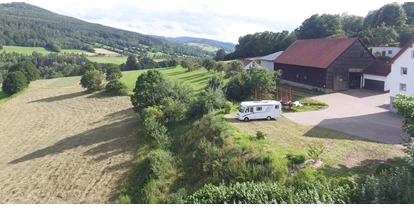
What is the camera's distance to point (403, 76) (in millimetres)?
24188

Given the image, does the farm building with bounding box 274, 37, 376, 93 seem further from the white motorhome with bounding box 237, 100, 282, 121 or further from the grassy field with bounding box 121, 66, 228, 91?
the white motorhome with bounding box 237, 100, 282, 121

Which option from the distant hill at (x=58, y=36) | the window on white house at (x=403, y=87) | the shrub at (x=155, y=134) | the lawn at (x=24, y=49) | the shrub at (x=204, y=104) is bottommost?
the shrub at (x=155, y=134)

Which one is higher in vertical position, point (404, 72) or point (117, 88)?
point (404, 72)

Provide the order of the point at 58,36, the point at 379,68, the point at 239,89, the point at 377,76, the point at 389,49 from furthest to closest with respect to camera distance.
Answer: the point at 58,36, the point at 389,49, the point at 379,68, the point at 377,76, the point at 239,89

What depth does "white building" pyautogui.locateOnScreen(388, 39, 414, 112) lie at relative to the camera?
2345cm

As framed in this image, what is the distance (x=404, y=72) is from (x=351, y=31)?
5280cm

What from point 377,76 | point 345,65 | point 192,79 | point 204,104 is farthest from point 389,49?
point 204,104

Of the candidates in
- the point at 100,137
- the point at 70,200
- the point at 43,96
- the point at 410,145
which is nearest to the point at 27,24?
the point at 43,96

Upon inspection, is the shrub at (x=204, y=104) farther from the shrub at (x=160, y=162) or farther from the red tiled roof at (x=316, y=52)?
the red tiled roof at (x=316, y=52)

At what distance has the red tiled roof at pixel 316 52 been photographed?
3342 centimetres

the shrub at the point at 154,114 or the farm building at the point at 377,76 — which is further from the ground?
the farm building at the point at 377,76

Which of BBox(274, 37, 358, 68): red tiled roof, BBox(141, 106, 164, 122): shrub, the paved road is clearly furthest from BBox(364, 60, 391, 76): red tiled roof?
BBox(141, 106, 164, 122): shrub

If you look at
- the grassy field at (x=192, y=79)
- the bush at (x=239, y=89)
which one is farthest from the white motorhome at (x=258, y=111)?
the grassy field at (x=192, y=79)

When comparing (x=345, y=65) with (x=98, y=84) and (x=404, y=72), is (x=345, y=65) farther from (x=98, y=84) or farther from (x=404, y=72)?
(x=98, y=84)
